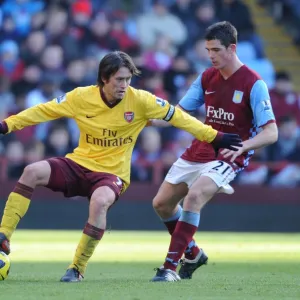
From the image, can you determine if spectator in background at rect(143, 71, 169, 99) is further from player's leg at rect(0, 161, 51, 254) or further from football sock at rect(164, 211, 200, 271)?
player's leg at rect(0, 161, 51, 254)

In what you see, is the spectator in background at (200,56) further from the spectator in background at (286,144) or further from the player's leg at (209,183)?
the player's leg at (209,183)

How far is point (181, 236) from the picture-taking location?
8.58 meters

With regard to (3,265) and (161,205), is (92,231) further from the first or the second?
(161,205)

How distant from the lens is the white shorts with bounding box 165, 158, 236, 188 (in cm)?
873

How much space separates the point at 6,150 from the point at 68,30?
2.72 metres

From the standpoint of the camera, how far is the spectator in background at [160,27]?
19141mm

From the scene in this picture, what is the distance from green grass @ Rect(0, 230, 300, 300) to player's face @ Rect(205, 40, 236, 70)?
6.20 ft

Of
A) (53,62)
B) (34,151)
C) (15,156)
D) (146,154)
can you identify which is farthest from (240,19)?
(15,156)

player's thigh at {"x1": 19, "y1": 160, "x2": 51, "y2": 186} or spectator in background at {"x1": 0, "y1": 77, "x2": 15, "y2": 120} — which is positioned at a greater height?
spectator in background at {"x1": 0, "y1": 77, "x2": 15, "y2": 120}

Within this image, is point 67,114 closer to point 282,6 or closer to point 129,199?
point 129,199

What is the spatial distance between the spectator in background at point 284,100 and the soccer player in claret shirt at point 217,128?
851cm

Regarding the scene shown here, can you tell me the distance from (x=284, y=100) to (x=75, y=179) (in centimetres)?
994

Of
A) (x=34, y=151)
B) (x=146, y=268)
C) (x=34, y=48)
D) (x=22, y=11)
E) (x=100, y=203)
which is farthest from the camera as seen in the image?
(x=22, y=11)

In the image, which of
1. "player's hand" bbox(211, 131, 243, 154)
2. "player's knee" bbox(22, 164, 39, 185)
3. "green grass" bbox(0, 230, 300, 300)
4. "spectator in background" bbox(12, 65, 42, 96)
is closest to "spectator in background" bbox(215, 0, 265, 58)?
"spectator in background" bbox(12, 65, 42, 96)
